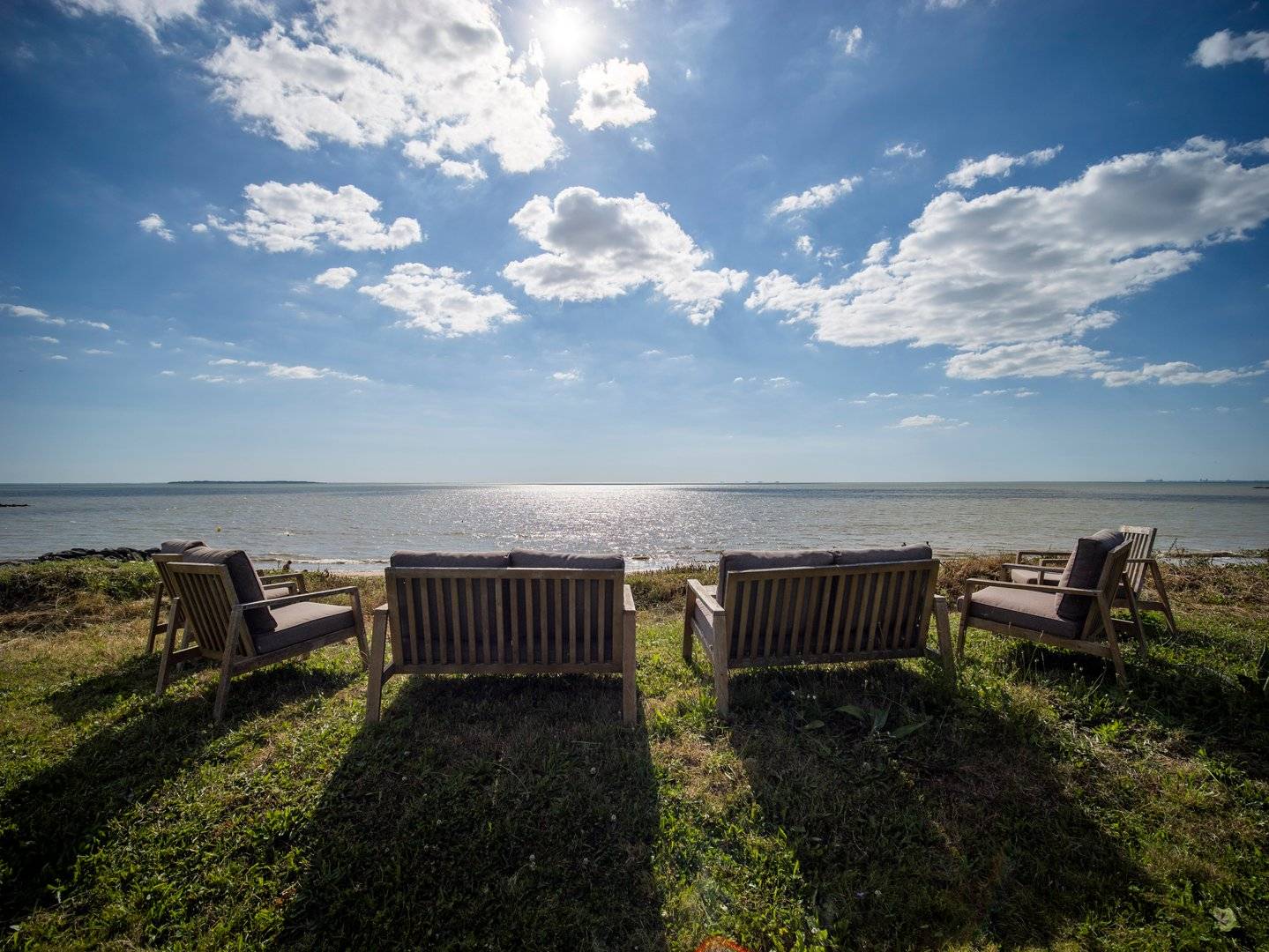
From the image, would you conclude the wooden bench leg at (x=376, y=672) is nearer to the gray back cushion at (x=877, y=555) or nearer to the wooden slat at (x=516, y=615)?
the wooden slat at (x=516, y=615)

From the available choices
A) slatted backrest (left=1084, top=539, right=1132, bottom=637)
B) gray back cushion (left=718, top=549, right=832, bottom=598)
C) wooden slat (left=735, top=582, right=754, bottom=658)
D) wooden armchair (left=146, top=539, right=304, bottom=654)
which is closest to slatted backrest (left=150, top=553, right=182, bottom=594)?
wooden armchair (left=146, top=539, right=304, bottom=654)

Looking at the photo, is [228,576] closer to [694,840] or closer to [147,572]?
[694,840]

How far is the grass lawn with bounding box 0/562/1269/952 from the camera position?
2518mm

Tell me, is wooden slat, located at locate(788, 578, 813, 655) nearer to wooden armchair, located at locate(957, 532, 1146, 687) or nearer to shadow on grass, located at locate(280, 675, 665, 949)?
shadow on grass, located at locate(280, 675, 665, 949)

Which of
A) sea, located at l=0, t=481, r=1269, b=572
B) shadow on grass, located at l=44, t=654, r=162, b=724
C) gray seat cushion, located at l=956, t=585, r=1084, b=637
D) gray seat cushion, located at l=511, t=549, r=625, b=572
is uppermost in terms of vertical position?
gray seat cushion, located at l=511, t=549, r=625, b=572

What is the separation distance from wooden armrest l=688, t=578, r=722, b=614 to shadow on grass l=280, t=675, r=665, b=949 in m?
1.17

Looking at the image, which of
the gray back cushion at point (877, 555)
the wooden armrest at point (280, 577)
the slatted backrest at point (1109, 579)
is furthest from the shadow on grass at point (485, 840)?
the slatted backrest at point (1109, 579)

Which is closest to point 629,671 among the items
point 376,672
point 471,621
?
Result: point 471,621

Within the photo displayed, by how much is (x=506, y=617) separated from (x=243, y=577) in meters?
2.53

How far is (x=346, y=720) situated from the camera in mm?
4387

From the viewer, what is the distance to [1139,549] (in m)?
7.33

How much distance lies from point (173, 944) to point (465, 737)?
186 cm

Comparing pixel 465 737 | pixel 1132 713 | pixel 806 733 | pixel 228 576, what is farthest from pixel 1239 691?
pixel 228 576

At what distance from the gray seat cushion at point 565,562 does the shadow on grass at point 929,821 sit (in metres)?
1.71
